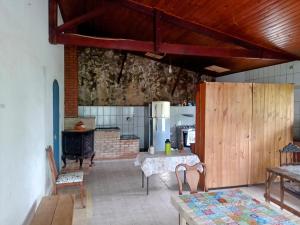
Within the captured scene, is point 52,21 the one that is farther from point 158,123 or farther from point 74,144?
point 158,123

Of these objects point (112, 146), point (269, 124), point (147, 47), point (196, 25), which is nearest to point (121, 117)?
point (112, 146)

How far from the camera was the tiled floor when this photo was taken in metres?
3.28

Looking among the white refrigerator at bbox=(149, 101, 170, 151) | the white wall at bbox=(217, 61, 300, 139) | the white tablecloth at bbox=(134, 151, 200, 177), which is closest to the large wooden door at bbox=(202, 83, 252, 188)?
the white tablecloth at bbox=(134, 151, 200, 177)

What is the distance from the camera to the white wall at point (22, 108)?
189 cm

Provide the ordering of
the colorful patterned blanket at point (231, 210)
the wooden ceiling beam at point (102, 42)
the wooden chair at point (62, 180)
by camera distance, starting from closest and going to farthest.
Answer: the colorful patterned blanket at point (231, 210) → the wooden chair at point (62, 180) → the wooden ceiling beam at point (102, 42)

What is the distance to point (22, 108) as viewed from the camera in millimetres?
2404

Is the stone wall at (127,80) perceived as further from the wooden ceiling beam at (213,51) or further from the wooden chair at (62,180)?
the wooden chair at (62,180)

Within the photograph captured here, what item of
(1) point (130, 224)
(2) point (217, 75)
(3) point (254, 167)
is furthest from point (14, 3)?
(2) point (217, 75)

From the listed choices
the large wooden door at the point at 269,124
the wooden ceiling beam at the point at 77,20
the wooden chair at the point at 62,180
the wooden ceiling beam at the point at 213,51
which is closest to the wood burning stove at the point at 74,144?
the wooden chair at the point at 62,180

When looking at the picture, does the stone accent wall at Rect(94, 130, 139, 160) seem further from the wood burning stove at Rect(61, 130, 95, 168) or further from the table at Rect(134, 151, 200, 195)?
the table at Rect(134, 151, 200, 195)

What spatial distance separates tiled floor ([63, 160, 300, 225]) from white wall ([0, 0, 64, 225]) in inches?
31.2

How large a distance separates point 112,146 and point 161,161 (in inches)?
114

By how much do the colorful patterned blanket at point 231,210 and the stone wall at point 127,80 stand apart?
19.3ft

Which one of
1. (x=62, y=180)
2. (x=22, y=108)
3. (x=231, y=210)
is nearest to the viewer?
(x=231, y=210)
